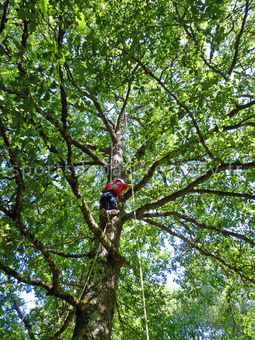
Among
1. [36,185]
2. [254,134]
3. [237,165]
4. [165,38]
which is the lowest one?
[36,185]

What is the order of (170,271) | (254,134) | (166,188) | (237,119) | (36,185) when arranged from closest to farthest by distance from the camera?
(36,185) < (254,134) < (166,188) < (237,119) < (170,271)

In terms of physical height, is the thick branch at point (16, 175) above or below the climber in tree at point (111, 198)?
below

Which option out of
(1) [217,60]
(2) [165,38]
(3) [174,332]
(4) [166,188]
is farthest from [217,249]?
(1) [217,60]

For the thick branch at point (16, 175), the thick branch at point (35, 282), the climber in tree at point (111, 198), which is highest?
the climber in tree at point (111, 198)

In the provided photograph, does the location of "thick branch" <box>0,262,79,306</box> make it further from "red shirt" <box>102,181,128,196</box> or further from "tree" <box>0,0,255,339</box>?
"red shirt" <box>102,181,128,196</box>

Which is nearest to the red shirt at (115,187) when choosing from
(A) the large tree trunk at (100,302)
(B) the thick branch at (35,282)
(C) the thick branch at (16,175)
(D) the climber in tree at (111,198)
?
(D) the climber in tree at (111,198)

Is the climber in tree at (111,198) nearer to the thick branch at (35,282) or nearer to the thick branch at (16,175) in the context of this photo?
the thick branch at (35,282)

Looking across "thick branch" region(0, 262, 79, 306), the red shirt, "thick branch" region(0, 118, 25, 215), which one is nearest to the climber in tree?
the red shirt

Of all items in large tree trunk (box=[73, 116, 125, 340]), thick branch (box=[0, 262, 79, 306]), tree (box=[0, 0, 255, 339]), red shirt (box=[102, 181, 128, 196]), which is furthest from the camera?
red shirt (box=[102, 181, 128, 196])

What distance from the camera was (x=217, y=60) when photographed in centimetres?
649

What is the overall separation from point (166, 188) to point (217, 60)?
4082mm

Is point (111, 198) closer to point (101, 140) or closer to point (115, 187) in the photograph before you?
point (115, 187)

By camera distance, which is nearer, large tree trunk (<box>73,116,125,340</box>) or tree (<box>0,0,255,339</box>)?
tree (<box>0,0,255,339</box>)

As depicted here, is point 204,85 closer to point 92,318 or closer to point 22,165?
point 22,165
